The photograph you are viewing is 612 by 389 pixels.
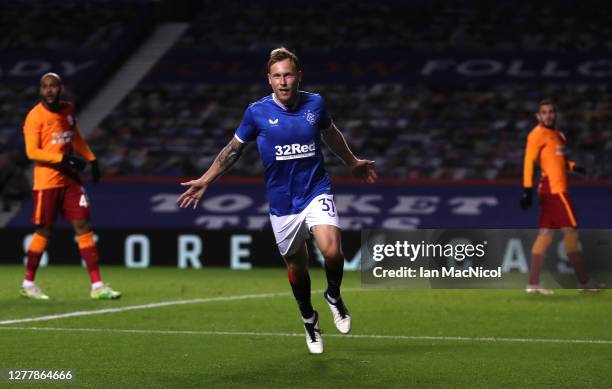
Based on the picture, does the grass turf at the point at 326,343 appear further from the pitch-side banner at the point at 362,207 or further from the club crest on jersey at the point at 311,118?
the pitch-side banner at the point at 362,207

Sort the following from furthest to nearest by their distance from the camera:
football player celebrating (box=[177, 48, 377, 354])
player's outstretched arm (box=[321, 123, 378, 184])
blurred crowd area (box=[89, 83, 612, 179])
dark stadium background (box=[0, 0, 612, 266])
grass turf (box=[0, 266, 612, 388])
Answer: blurred crowd area (box=[89, 83, 612, 179])
dark stadium background (box=[0, 0, 612, 266])
player's outstretched arm (box=[321, 123, 378, 184])
football player celebrating (box=[177, 48, 377, 354])
grass turf (box=[0, 266, 612, 388])

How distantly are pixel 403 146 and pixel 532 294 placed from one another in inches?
332

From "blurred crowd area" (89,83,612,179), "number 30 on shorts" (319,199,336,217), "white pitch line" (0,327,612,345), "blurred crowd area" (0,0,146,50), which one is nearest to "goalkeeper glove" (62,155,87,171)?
"white pitch line" (0,327,612,345)

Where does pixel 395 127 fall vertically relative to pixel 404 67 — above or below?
below

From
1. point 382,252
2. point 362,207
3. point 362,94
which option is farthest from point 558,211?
→ point 362,94

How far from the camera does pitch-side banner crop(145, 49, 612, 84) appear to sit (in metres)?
23.2

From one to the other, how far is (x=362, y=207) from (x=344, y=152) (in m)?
10.8

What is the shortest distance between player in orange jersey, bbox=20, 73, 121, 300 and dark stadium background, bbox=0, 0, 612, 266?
214 inches

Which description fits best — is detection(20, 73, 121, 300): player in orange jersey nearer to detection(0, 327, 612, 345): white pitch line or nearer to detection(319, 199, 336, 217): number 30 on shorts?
detection(0, 327, 612, 345): white pitch line

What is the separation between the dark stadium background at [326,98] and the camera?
1928 cm

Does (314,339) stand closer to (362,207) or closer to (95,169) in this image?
(95,169)

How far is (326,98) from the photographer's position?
76.0 ft

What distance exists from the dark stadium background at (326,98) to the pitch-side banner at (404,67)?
1.5 inches

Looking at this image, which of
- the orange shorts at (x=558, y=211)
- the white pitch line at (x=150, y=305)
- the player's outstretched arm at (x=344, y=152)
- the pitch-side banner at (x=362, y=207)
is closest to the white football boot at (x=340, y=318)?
the player's outstretched arm at (x=344, y=152)
